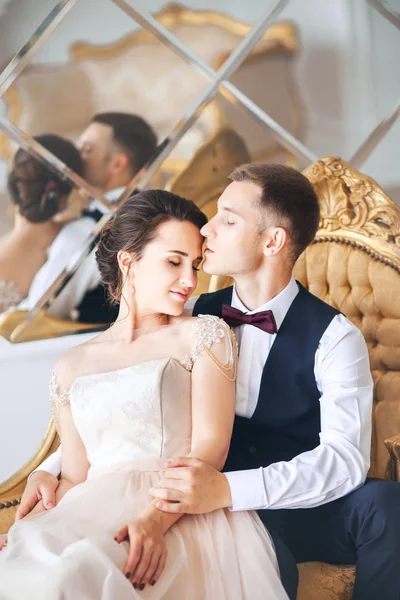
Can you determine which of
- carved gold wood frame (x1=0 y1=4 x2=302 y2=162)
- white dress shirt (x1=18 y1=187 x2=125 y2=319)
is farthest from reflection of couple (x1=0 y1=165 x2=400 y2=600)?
carved gold wood frame (x1=0 y1=4 x2=302 y2=162)

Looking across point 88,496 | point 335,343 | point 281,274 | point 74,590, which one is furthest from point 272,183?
point 74,590

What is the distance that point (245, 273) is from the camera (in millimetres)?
2064

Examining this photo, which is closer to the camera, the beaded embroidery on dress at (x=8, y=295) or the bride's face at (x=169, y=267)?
the bride's face at (x=169, y=267)

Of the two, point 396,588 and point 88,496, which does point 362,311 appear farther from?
point 88,496

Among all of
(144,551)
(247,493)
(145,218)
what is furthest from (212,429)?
(145,218)

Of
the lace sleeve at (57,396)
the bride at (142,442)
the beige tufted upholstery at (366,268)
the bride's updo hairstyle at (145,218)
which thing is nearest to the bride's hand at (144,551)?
the bride at (142,442)

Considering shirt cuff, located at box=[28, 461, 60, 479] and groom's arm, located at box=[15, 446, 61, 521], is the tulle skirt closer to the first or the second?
groom's arm, located at box=[15, 446, 61, 521]

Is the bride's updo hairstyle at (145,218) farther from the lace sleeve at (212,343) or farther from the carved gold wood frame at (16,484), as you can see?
the carved gold wood frame at (16,484)

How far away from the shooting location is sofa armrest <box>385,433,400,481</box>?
78.5 inches

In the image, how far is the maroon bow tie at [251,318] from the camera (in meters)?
2.00

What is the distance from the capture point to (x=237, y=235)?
79.7 inches

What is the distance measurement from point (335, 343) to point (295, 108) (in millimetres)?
1537

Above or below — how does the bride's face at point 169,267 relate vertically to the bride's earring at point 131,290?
above

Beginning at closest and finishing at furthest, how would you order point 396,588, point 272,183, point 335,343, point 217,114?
1. point 396,588
2. point 335,343
3. point 272,183
4. point 217,114
